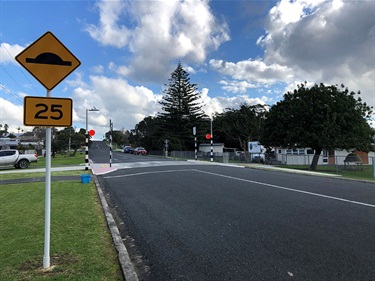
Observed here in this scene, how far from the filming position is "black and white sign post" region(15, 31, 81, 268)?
4.11 meters

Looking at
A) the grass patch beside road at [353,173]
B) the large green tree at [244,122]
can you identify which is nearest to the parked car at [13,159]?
the grass patch beside road at [353,173]

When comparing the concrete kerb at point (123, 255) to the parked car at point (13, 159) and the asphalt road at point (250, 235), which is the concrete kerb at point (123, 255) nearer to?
the asphalt road at point (250, 235)

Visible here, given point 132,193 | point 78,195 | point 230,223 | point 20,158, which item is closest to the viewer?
point 230,223

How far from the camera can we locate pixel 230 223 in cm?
657

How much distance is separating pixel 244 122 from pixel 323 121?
3146 cm

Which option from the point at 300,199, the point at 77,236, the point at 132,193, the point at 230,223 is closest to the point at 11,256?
the point at 77,236

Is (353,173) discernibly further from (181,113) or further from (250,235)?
(181,113)

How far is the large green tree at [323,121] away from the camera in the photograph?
90.4ft

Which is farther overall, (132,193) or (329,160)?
(329,160)

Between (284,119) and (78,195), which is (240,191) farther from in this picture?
(284,119)

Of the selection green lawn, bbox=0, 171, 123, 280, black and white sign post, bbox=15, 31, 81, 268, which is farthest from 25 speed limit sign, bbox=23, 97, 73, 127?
green lawn, bbox=0, 171, 123, 280

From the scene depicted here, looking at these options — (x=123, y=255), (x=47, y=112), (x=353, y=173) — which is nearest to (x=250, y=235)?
(x=123, y=255)

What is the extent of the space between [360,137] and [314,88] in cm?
614

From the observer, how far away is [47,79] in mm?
4328
